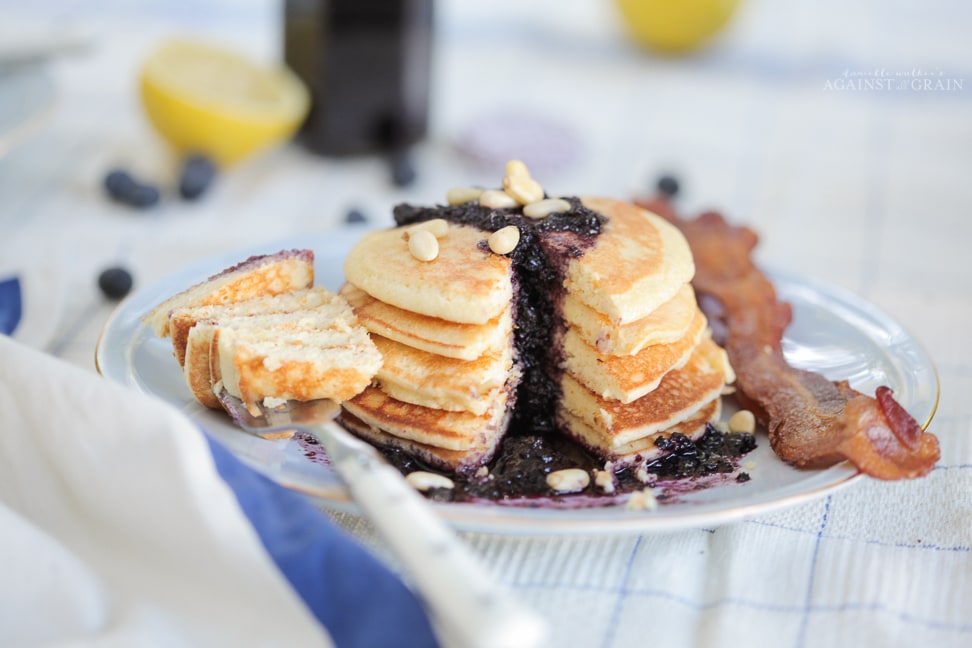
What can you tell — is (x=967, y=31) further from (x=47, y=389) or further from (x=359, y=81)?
(x=47, y=389)

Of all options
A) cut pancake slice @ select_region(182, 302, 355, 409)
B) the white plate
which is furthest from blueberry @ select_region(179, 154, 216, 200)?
cut pancake slice @ select_region(182, 302, 355, 409)

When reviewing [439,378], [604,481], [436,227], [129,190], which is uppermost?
[436,227]

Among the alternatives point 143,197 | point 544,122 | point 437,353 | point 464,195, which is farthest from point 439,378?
point 544,122

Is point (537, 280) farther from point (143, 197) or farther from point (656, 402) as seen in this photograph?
point (143, 197)

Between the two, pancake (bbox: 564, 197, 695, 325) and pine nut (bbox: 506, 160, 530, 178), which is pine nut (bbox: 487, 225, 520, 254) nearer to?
pancake (bbox: 564, 197, 695, 325)

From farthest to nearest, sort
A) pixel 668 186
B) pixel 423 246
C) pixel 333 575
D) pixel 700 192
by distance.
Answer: pixel 700 192 → pixel 668 186 → pixel 423 246 → pixel 333 575

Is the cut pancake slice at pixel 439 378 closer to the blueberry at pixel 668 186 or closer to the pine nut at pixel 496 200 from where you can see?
A: the pine nut at pixel 496 200

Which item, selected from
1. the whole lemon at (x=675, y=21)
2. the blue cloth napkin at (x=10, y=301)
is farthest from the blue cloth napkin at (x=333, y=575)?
the whole lemon at (x=675, y=21)

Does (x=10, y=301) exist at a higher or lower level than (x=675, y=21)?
lower
